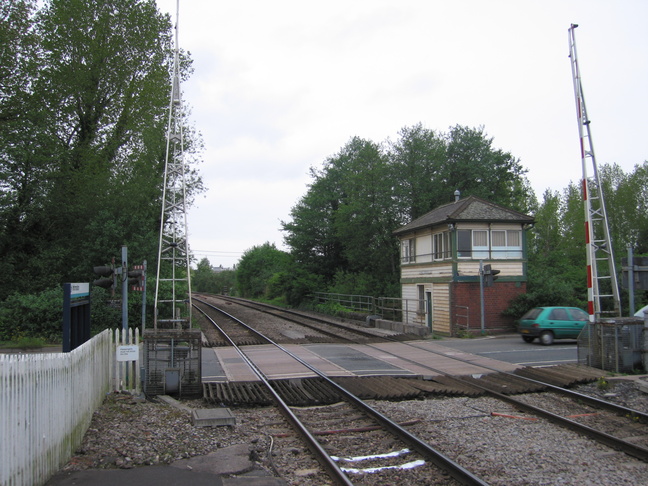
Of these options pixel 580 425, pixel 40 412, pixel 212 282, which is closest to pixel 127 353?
pixel 40 412

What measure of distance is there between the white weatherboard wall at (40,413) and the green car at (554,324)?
16361mm

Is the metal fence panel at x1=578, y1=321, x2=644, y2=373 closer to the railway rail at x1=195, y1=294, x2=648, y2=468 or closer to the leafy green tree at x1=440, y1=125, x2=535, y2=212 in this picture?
the railway rail at x1=195, y1=294, x2=648, y2=468

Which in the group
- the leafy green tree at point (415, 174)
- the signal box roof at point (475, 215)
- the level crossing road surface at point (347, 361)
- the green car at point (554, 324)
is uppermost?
the leafy green tree at point (415, 174)

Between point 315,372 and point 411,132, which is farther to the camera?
point 411,132

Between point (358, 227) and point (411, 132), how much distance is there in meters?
7.58

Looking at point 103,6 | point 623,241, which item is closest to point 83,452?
point 103,6

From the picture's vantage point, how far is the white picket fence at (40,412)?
502cm

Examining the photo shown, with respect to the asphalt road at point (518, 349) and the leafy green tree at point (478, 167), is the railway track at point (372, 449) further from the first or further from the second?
the leafy green tree at point (478, 167)

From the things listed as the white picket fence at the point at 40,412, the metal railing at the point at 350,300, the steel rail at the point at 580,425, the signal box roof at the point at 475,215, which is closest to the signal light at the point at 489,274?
the signal box roof at the point at 475,215

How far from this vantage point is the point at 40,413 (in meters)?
5.79

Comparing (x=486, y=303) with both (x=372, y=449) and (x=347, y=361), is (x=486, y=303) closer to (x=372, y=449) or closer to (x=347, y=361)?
(x=347, y=361)

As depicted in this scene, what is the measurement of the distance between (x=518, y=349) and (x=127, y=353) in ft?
43.2

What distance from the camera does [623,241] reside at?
49125 mm

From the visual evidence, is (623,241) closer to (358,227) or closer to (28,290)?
(358,227)
